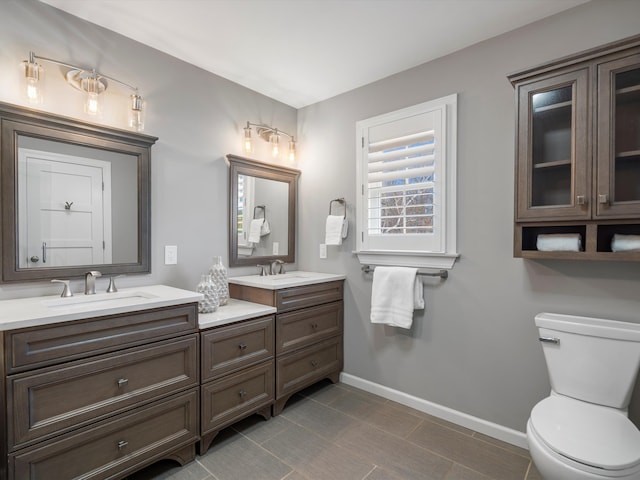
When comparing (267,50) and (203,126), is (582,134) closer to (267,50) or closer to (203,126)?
(267,50)

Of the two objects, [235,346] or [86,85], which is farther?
[235,346]

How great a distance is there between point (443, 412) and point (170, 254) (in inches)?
85.1

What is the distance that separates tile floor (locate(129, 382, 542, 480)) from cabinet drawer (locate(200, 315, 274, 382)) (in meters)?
0.45

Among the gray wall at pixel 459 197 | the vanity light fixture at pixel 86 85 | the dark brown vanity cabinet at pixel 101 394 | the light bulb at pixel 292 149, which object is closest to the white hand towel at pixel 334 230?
the gray wall at pixel 459 197

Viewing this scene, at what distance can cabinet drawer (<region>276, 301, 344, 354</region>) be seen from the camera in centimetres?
229

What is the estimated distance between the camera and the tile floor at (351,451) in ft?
5.62

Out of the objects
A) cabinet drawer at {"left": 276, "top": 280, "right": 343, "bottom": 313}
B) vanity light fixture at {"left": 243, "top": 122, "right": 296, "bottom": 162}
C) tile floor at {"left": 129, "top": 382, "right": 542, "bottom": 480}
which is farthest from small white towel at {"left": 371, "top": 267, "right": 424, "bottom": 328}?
vanity light fixture at {"left": 243, "top": 122, "right": 296, "bottom": 162}

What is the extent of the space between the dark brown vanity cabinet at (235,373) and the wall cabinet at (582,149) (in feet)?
5.36

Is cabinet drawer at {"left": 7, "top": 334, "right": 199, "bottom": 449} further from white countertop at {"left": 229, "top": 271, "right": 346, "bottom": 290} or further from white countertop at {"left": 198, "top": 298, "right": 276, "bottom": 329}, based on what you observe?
white countertop at {"left": 229, "top": 271, "right": 346, "bottom": 290}

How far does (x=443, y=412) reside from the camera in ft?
7.38

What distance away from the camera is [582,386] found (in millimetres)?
1579

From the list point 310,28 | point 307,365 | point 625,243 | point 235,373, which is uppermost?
point 310,28

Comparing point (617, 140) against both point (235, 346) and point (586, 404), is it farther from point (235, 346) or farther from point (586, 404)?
point (235, 346)

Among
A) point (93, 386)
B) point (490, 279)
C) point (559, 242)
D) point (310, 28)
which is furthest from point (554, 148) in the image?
point (93, 386)
